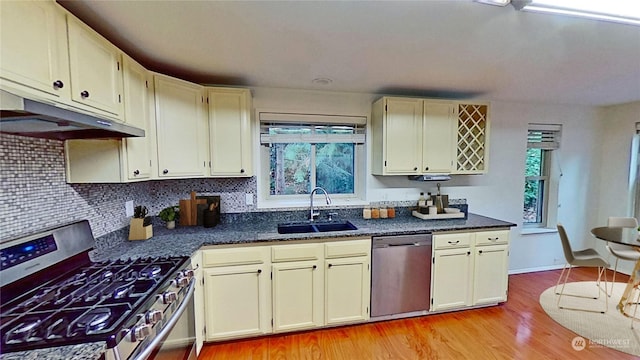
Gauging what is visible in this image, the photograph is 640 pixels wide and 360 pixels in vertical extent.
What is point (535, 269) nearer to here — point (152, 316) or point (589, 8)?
point (589, 8)

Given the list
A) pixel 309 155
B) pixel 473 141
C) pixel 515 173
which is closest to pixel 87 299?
pixel 309 155

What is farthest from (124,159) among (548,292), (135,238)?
(548,292)

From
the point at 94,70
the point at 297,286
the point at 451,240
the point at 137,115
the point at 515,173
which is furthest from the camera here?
the point at 515,173

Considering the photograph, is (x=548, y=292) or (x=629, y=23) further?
(x=548, y=292)

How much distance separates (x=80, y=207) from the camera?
5.57ft

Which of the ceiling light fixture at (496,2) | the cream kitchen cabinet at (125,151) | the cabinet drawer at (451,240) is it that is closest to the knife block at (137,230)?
the cream kitchen cabinet at (125,151)

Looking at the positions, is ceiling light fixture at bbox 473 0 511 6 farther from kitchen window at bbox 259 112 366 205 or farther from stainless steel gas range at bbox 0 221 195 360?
stainless steel gas range at bbox 0 221 195 360

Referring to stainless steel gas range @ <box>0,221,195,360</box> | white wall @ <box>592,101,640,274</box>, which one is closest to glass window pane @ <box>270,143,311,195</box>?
stainless steel gas range @ <box>0,221,195,360</box>

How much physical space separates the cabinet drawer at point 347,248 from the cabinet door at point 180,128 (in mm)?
1300

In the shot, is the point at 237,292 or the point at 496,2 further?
the point at 237,292

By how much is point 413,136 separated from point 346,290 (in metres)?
1.68

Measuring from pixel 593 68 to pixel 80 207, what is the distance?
13.0 feet

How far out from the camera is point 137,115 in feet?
6.14

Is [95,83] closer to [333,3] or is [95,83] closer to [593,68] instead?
[333,3]
